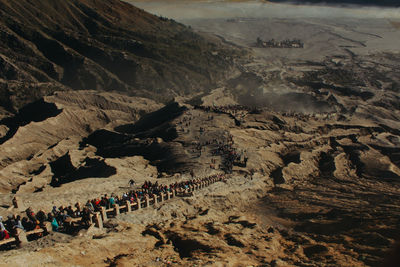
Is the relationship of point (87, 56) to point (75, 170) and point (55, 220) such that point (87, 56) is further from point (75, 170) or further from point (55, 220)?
point (55, 220)

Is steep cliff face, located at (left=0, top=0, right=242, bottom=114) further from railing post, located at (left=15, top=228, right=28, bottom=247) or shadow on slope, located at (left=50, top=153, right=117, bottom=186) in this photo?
railing post, located at (left=15, top=228, right=28, bottom=247)

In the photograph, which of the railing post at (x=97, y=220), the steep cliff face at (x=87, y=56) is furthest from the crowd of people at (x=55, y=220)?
the steep cliff face at (x=87, y=56)

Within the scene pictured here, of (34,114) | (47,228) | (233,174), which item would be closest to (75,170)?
(233,174)

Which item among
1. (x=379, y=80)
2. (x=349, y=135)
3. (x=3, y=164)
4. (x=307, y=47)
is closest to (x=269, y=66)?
(x=379, y=80)


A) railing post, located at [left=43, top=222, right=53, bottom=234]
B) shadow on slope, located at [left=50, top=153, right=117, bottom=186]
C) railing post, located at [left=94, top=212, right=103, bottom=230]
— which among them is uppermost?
railing post, located at [left=43, top=222, right=53, bottom=234]

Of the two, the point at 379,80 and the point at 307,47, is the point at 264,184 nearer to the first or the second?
the point at 379,80

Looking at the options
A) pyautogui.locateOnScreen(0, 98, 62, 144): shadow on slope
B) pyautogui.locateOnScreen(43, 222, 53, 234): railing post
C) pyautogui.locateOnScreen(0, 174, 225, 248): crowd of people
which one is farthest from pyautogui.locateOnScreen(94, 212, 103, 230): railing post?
pyautogui.locateOnScreen(0, 98, 62, 144): shadow on slope

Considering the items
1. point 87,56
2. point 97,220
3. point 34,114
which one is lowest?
point 34,114

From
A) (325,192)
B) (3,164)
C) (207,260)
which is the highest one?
(207,260)
